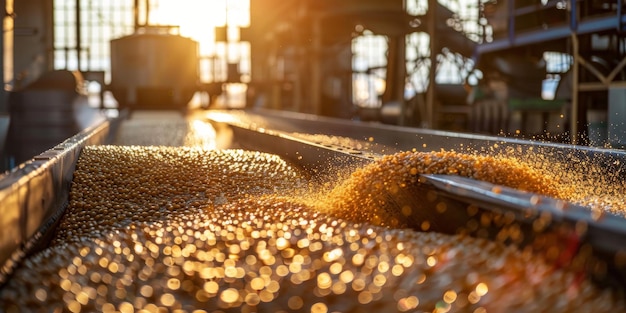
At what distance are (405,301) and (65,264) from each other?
0.93 metres

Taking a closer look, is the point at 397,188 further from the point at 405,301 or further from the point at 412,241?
the point at 405,301

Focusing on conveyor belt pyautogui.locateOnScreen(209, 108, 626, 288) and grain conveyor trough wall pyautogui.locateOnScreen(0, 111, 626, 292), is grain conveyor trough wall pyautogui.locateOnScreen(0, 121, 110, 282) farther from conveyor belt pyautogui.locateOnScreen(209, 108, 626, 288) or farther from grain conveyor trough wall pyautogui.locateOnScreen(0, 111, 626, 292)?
conveyor belt pyautogui.locateOnScreen(209, 108, 626, 288)

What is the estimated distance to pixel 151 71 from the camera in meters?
17.0

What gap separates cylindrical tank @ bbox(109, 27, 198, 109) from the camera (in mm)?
16969

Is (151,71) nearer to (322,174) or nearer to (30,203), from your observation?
(322,174)

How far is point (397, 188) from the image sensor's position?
2.67m

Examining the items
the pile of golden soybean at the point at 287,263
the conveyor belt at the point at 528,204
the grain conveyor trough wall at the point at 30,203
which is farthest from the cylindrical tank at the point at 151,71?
the pile of golden soybean at the point at 287,263

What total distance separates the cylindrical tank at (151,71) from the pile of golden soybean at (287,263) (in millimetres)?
14192

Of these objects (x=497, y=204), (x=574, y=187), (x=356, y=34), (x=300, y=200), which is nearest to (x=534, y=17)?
(x=356, y=34)

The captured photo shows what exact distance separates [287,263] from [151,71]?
15.5 meters

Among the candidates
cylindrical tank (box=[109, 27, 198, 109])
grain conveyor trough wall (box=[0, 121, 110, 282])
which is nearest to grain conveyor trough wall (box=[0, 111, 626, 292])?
grain conveyor trough wall (box=[0, 121, 110, 282])

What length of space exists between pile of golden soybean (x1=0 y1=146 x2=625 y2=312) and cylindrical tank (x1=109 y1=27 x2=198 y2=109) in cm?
1419

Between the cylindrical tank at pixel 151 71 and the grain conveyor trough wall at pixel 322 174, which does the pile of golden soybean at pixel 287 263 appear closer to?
the grain conveyor trough wall at pixel 322 174

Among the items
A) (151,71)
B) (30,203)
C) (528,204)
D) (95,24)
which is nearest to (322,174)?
(30,203)
